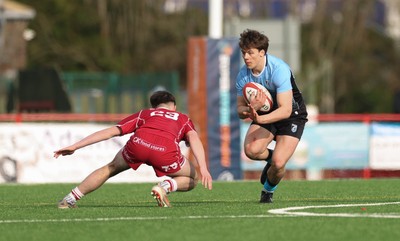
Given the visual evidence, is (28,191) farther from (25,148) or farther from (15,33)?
(15,33)

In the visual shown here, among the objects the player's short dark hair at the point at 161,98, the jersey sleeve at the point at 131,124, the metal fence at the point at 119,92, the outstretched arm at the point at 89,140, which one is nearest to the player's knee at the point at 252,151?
the player's short dark hair at the point at 161,98

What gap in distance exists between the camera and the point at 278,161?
13.2 meters

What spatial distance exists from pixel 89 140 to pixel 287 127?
94.7 inches

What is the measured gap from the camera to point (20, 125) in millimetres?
22984

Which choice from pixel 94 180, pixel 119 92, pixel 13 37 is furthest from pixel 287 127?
pixel 13 37

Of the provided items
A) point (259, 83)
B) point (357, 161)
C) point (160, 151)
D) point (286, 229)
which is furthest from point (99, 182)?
point (357, 161)

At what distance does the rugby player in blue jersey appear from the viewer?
12.9 meters

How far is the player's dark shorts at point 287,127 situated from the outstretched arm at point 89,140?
6.05ft

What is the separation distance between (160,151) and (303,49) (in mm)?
56455

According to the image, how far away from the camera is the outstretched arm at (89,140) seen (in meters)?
12.1

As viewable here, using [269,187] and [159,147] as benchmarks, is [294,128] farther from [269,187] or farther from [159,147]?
[159,147]

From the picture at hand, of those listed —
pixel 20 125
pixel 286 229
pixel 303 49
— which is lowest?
pixel 303 49

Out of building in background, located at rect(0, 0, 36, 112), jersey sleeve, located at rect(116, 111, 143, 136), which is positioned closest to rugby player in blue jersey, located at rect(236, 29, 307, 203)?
jersey sleeve, located at rect(116, 111, 143, 136)

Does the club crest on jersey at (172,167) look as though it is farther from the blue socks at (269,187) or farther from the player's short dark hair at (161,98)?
the blue socks at (269,187)
